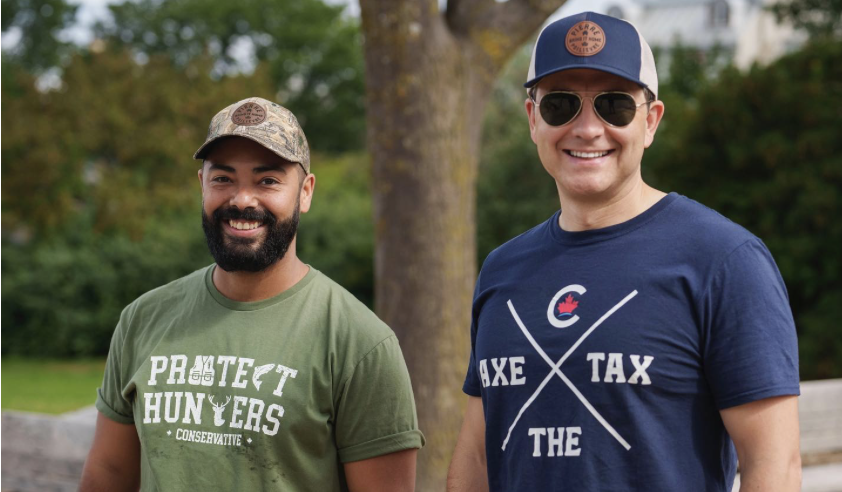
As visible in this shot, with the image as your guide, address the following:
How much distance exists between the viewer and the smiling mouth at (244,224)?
8.41 feet

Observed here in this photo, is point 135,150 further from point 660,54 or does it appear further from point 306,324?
point 306,324

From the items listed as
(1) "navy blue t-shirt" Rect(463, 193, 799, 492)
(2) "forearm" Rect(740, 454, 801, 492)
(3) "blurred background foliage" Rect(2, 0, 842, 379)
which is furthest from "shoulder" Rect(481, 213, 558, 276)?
(3) "blurred background foliage" Rect(2, 0, 842, 379)

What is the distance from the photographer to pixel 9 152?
1805 centimetres

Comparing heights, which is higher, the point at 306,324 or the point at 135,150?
the point at 135,150

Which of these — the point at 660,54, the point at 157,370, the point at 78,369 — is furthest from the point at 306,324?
the point at 660,54

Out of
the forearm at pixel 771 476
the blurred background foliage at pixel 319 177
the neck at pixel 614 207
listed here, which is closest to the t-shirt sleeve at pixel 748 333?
the forearm at pixel 771 476

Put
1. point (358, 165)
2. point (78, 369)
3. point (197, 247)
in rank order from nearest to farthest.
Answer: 1. point (78, 369)
2. point (197, 247)
3. point (358, 165)

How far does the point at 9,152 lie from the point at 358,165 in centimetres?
971

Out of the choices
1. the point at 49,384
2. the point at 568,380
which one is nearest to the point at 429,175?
the point at 568,380

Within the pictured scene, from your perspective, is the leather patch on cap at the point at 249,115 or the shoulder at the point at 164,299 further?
the shoulder at the point at 164,299

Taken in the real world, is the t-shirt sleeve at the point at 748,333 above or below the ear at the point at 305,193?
below

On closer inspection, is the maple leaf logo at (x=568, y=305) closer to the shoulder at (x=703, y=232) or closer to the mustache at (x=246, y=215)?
the shoulder at (x=703, y=232)

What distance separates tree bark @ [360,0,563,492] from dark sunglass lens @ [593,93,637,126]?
3.15 m

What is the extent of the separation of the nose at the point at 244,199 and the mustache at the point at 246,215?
0.04 feet
